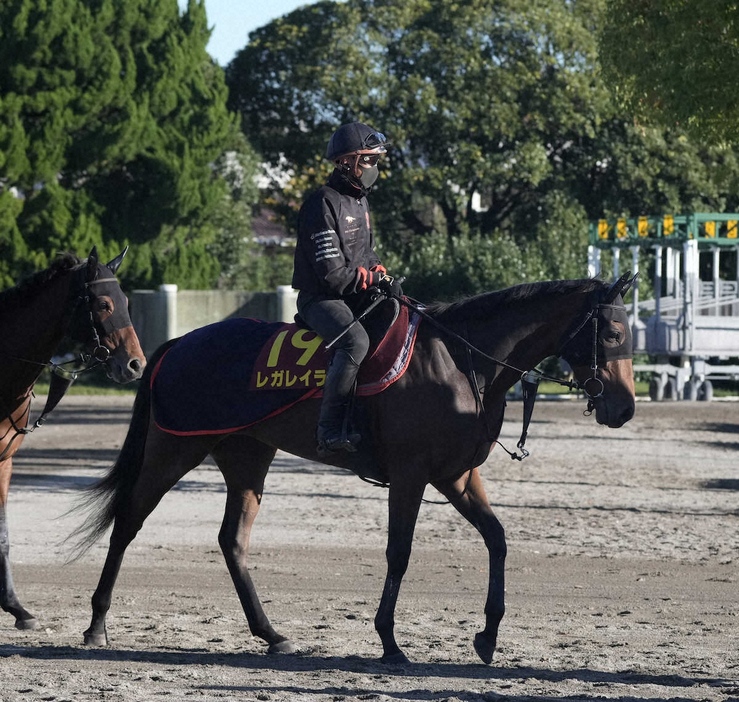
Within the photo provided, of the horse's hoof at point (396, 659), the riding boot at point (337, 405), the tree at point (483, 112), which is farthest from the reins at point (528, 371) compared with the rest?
the tree at point (483, 112)

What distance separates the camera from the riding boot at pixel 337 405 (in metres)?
6.77

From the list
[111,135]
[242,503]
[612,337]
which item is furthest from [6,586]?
[111,135]

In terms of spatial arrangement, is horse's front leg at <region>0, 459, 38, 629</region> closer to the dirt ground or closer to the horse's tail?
the dirt ground

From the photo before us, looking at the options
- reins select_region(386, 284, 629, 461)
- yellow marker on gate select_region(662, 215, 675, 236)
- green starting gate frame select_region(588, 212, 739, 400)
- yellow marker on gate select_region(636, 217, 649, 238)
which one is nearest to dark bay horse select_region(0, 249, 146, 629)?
reins select_region(386, 284, 629, 461)

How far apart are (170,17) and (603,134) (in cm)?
1376

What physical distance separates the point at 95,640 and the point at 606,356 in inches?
120

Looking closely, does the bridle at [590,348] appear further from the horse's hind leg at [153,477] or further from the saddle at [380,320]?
the horse's hind leg at [153,477]

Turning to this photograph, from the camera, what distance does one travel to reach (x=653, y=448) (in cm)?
1942

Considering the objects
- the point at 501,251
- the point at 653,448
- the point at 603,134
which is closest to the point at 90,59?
the point at 501,251

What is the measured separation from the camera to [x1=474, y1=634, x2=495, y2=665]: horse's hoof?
6555 mm

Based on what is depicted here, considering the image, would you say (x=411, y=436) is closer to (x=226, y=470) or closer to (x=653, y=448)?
(x=226, y=470)

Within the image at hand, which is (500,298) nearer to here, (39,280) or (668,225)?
(39,280)

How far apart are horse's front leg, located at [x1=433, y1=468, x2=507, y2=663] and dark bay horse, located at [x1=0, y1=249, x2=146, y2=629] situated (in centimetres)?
188

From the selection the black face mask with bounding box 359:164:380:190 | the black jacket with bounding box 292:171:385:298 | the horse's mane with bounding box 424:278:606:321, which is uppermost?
the black face mask with bounding box 359:164:380:190
